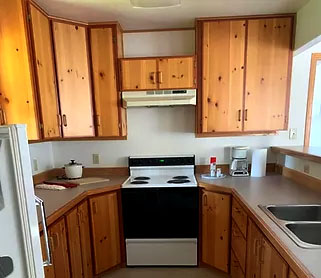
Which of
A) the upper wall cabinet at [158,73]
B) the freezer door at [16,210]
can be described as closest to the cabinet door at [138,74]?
the upper wall cabinet at [158,73]

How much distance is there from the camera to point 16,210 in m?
0.85

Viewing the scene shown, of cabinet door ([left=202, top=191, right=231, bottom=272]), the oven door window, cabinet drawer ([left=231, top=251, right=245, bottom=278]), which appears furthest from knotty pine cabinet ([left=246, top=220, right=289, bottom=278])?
the oven door window

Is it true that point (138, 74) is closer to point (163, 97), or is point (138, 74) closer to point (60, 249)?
point (163, 97)

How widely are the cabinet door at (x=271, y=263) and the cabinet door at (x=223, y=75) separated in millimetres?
1184

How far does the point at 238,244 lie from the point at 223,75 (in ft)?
4.86

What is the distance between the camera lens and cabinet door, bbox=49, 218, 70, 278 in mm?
1420

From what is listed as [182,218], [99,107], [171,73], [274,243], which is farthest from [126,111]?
[274,243]

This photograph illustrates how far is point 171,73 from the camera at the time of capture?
7.07 ft

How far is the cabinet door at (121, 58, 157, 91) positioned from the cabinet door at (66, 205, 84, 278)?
122cm

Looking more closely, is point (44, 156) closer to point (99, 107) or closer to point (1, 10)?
point (99, 107)

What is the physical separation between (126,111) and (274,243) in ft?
6.06

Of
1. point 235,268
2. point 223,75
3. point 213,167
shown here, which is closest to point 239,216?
point 235,268

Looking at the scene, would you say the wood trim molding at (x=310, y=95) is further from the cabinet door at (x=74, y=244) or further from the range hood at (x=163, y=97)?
the cabinet door at (x=74, y=244)

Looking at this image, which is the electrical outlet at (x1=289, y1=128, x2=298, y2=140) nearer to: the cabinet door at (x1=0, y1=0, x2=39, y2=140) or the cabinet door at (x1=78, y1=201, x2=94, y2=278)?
the cabinet door at (x1=78, y1=201, x2=94, y2=278)
